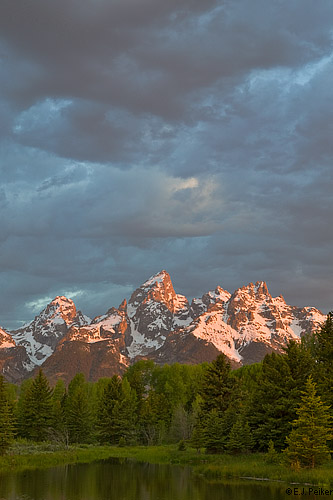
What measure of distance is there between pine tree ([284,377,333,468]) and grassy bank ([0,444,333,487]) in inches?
49.2

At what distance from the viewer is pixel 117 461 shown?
82.4 metres

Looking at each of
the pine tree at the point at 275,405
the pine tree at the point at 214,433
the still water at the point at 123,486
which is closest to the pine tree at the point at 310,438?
the still water at the point at 123,486

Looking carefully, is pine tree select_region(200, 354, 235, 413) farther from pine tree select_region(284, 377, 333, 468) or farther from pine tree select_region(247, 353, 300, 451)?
pine tree select_region(284, 377, 333, 468)

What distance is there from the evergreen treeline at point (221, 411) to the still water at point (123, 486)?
6940 mm

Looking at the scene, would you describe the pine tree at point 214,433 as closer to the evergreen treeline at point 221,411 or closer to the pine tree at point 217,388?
the evergreen treeline at point 221,411

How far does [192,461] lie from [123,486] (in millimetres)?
24357

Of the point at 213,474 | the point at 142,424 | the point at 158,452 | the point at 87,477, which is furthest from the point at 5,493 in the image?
the point at 142,424

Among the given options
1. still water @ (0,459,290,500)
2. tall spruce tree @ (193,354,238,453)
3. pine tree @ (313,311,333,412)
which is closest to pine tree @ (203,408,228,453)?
tall spruce tree @ (193,354,238,453)

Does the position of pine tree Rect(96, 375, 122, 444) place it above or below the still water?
above

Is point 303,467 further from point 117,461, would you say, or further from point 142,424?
point 142,424

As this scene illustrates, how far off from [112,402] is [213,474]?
5080cm

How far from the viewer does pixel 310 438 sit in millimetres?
50438

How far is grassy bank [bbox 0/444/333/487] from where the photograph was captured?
Answer: 4872 cm

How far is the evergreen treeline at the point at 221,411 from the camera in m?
52.8
